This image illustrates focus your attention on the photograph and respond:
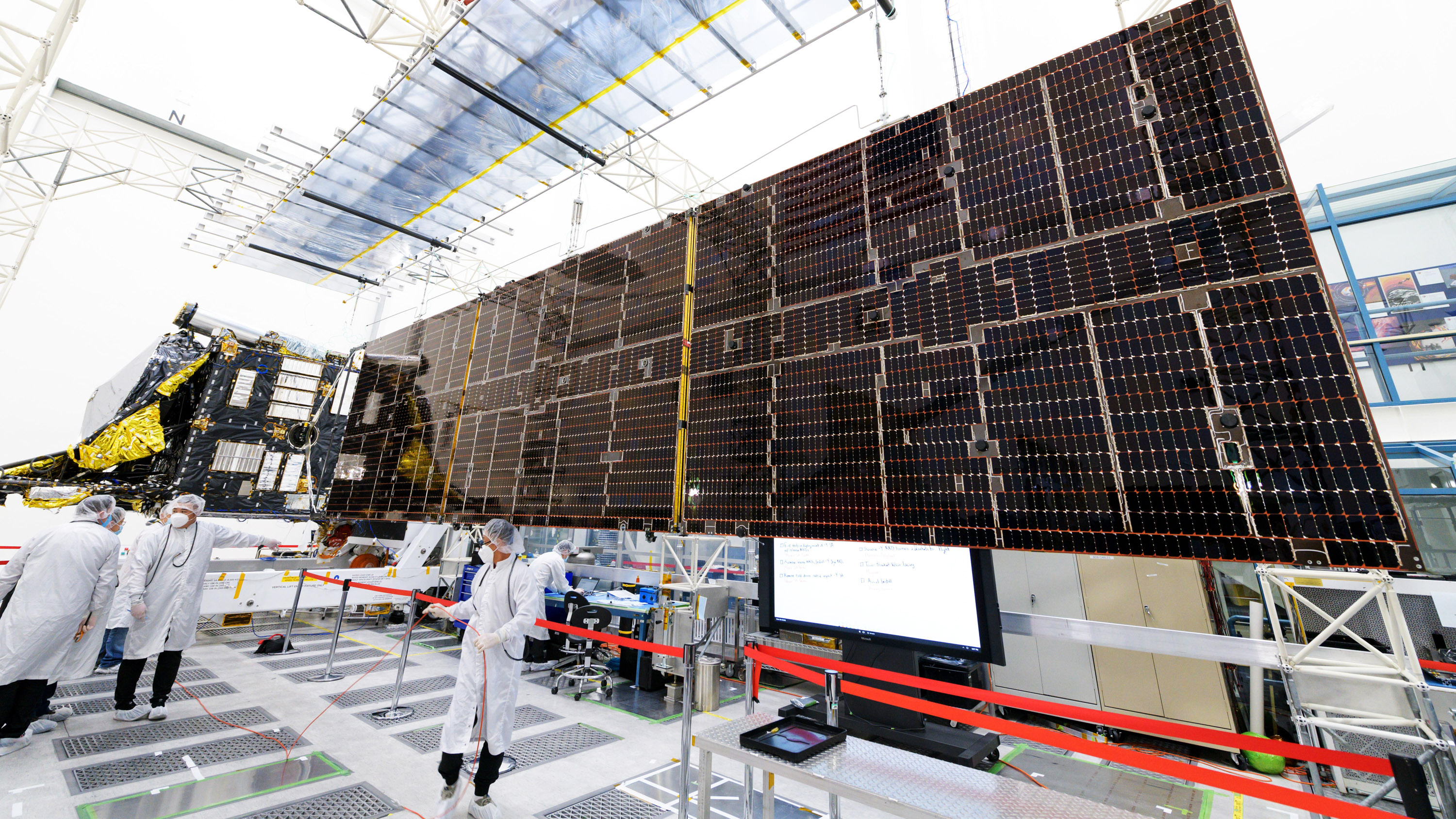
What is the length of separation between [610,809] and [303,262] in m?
12.0

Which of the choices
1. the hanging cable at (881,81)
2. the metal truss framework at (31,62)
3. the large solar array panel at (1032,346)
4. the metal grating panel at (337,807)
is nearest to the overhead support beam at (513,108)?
the large solar array panel at (1032,346)

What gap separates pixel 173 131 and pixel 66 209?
112 inches

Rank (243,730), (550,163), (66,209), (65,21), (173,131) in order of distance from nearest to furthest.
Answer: (243,730)
(65,21)
(550,163)
(66,209)
(173,131)

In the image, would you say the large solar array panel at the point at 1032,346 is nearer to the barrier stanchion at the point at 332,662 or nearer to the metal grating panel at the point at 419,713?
the metal grating panel at the point at 419,713

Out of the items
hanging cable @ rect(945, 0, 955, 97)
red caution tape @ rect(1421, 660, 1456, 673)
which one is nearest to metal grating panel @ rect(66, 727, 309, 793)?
hanging cable @ rect(945, 0, 955, 97)

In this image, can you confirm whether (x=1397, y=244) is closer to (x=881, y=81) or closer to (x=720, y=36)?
(x=881, y=81)

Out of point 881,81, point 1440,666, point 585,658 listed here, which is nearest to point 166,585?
point 585,658

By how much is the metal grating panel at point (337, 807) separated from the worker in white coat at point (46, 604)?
2.38m

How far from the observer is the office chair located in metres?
6.09

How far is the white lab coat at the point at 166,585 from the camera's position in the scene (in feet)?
15.1

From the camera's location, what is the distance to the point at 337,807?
10.9 ft

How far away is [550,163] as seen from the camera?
286 inches

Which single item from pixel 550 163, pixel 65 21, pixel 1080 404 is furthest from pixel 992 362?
pixel 65 21

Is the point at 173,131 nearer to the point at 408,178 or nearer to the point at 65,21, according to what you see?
the point at 65,21
